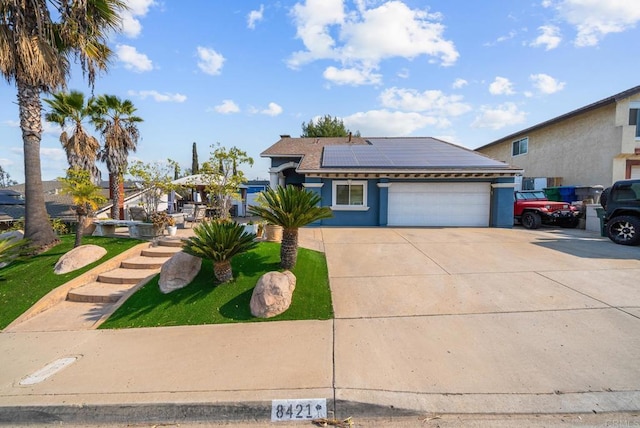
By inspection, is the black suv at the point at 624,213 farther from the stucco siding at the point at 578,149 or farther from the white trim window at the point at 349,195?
the stucco siding at the point at 578,149

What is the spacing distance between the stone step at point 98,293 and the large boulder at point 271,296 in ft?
10.3

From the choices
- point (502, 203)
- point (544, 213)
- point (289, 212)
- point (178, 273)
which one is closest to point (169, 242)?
point (178, 273)

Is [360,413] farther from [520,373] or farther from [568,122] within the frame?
[568,122]

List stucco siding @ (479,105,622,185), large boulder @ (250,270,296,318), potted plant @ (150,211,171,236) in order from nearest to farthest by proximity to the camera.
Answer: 1. large boulder @ (250,270,296,318)
2. potted plant @ (150,211,171,236)
3. stucco siding @ (479,105,622,185)

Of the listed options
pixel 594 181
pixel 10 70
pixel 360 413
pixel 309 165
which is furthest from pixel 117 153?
pixel 594 181

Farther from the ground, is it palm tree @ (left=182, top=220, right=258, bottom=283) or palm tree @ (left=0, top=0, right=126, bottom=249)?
palm tree @ (left=0, top=0, right=126, bottom=249)

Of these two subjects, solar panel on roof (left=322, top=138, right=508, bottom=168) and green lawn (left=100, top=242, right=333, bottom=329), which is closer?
green lawn (left=100, top=242, right=333, bottom=329)

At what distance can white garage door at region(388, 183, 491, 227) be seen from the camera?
13578 millimetres

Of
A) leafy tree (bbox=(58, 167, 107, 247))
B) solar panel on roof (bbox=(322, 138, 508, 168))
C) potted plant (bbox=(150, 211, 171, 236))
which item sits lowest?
potted plant (bbox=(150, 211, 171, 236))

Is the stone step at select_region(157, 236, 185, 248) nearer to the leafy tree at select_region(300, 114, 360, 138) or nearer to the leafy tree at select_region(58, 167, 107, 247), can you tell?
the leafy tree at select_region(58, 167, 107, 247)

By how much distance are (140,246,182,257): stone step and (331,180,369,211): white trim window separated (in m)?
7.33

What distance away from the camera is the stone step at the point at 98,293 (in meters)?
6.04

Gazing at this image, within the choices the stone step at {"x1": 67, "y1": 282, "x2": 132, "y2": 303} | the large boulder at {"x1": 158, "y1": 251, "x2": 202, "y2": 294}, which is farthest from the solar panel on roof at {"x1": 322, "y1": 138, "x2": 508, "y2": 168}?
the stone step at {"x1": 67, "y1": 282, "x2": 132, "y2": 303}

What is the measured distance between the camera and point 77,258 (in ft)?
23.6
